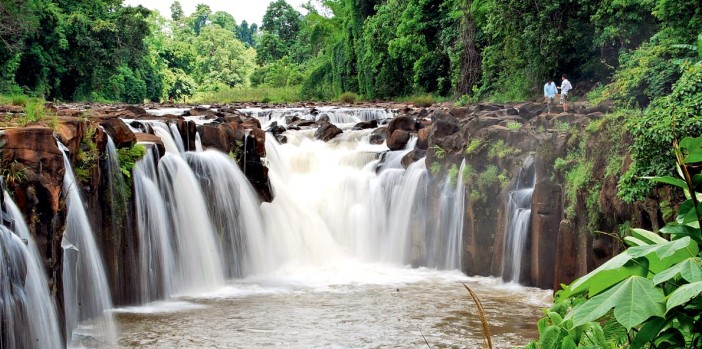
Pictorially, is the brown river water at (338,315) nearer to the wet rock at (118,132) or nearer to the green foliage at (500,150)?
the green foliage at (500,150)

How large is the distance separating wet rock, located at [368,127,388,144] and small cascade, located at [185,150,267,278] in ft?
15.9

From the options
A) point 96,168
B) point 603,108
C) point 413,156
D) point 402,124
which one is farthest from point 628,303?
point 402,124

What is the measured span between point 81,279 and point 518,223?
7279 mm

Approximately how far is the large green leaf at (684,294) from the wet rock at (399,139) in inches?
646

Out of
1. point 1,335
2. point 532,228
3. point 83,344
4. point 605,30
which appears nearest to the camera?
point 1,335

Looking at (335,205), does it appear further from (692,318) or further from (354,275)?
(692,318)

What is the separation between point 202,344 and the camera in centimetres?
971

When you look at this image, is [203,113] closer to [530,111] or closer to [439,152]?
[439,152]

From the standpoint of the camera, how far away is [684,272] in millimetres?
2023

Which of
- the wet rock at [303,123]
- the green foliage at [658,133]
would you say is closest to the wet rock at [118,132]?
the green foliage at [658,133]

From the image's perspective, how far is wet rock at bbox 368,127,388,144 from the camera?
19812 mm

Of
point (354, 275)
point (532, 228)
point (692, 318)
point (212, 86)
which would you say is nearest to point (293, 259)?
point (354, 275)

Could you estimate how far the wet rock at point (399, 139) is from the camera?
18.3m

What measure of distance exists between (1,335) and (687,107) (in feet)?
27.1
